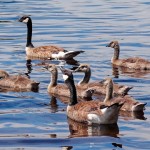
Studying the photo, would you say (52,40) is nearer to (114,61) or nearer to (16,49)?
(16,49)

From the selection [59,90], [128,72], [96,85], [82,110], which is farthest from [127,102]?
[128,72]

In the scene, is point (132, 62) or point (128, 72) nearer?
point (128, 72)

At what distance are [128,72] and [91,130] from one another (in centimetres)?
698

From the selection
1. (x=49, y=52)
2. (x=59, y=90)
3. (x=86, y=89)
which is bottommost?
(x=59, y=90)

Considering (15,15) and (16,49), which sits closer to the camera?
(16,49)

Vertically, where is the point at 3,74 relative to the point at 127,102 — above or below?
above

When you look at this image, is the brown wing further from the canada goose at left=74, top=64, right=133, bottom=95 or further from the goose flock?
the canada goose at left=74, top=64, right=133, bottom=95

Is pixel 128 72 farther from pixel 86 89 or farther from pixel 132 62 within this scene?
pixel 86 89

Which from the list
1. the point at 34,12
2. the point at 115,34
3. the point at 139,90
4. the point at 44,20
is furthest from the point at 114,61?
the point at 34,12

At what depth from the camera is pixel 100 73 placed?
842 inches

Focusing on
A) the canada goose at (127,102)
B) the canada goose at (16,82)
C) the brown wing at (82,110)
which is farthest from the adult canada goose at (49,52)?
the brown wing at (82,110)

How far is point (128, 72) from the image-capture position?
72.1 feet

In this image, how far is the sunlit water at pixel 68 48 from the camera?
14289 mm

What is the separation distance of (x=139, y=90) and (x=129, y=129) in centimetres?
385
